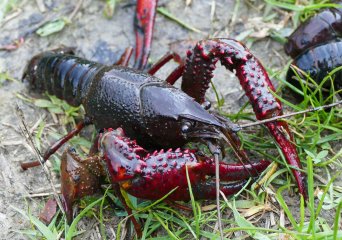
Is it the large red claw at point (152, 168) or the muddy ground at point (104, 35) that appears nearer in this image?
the large red claw at point (152, 168)

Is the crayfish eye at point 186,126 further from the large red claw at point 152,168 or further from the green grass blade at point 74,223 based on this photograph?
the green grass blade at point 74,223

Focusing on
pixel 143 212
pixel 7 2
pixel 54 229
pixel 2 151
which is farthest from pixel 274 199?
pixel 7 2

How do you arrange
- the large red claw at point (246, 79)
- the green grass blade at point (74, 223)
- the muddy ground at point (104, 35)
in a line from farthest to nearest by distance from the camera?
the muddy ground at point (104, 35), the large red claw at point (246, 79), the green grass blade at point (74, 223)

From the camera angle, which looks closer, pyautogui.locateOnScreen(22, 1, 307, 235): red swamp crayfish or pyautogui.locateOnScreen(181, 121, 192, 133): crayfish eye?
pyautogui.locateOnScreen(22, 1, 307, 235): red swamp crayfish

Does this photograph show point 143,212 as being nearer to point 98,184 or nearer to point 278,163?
point 98,184

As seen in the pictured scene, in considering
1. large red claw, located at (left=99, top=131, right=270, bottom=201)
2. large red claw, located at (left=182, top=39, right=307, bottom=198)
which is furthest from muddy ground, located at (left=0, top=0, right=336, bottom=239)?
large red claw, located at (left=99, top=131, right=270, bottom=201)

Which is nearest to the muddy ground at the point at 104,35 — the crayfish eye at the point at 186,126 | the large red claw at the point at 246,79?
the large red claw at the point at 246,79

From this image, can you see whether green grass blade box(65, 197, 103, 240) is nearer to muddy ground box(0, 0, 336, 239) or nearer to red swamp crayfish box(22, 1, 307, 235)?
red swamp crayfish box(22, 1, 307, 235)

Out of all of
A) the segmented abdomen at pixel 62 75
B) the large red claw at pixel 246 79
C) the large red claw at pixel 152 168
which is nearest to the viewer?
the large red claw at pixel 152 168
